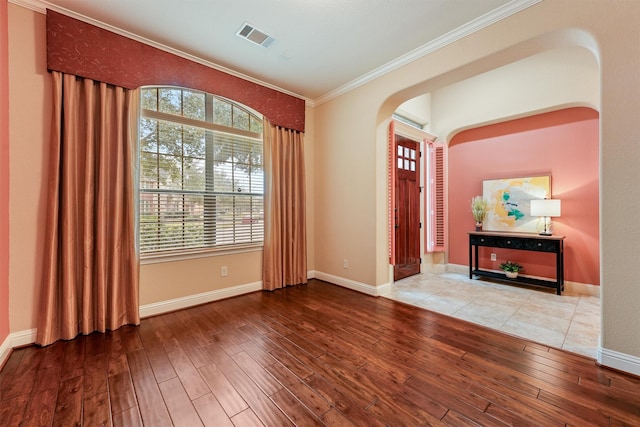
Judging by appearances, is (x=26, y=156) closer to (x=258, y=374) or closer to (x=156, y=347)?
(x=156, y=347)

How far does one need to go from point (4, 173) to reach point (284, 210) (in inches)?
106

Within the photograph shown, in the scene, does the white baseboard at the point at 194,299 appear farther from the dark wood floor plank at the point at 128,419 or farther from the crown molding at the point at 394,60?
the crown molding at the point at 394,60

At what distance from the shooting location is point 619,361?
6.14 feet

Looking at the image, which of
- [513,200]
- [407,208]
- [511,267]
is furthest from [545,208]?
[407,208]

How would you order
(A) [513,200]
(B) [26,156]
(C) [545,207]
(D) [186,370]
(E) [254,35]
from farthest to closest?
(A) [513,200] → (C) [545,207] → (E) [254,35] → (B) [26,156] → (D) [186,370]

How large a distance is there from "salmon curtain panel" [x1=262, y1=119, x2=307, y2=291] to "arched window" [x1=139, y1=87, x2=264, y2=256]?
0.16 meters

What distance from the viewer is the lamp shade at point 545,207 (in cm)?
371

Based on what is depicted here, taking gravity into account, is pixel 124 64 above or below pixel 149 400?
above

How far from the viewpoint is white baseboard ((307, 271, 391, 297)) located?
3.57m

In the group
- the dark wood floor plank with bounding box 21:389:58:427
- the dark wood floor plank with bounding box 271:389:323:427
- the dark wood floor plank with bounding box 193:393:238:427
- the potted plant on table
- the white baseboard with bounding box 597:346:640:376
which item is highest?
the potted plant on table

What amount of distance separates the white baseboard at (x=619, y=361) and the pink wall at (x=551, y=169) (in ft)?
8.08

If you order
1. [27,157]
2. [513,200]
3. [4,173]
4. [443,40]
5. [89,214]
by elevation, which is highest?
[443,40]

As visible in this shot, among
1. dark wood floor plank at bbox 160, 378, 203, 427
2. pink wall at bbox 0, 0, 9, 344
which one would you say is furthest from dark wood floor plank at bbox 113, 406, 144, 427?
pink wall at bbox 0, 0, 9, 344

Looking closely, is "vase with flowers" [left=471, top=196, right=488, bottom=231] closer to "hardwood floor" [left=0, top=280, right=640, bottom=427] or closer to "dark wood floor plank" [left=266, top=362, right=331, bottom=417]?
"hardwood floor" [left=0, top=280, right=640, bottom=427]
